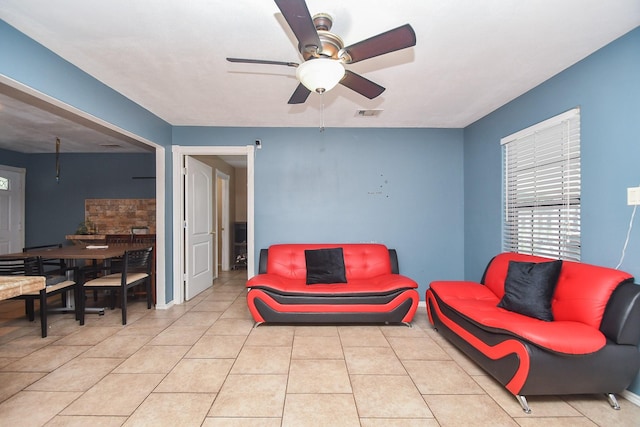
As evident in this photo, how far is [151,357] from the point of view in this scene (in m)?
2.51

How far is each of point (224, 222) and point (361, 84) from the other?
531 centimetres

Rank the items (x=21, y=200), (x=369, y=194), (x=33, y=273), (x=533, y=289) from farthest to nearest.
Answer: (x=21, y=200) → (x=369, y=194) → (x=33, y=273) → (x=533, y=289)

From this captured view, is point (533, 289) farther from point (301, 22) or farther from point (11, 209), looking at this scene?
point (11, 209)

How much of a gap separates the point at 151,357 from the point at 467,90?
3.86m

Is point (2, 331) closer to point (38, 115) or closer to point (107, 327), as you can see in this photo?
point (107, 327)

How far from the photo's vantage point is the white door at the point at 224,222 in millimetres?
6508

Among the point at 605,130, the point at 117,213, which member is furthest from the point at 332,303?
the point at 117,213

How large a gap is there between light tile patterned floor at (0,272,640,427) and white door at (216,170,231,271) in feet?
11.0

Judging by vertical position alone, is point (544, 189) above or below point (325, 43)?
below

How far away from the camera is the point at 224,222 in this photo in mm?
6609

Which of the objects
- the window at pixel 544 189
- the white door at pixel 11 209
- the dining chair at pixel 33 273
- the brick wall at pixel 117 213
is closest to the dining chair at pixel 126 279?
the dining chair at pixel 33 273

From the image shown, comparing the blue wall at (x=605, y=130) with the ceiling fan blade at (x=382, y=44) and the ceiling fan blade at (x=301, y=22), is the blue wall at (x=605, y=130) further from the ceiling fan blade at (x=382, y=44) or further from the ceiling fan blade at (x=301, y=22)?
the ceiling fan blade at (x=301, y=22)

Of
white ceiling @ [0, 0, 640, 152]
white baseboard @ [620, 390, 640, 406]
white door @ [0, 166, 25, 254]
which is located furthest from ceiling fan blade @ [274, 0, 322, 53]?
white door @ [0, 166, 25, 254]

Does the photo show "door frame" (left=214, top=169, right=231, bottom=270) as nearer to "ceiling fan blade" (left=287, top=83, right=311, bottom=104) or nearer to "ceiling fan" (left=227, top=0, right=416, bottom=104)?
"ceiling fan blade" (left=287, top=83, right=311, bottom=104)
